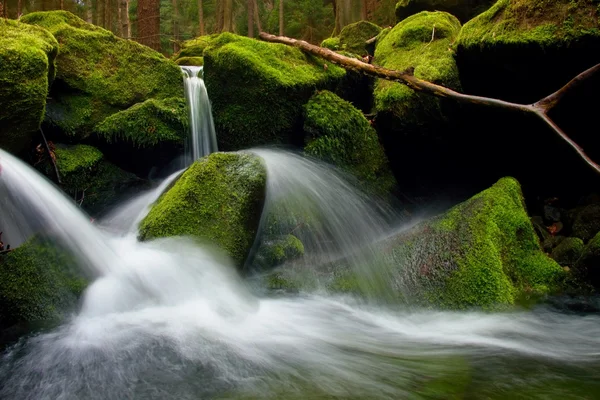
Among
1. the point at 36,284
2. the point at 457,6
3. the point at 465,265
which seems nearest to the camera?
the point at 36,284

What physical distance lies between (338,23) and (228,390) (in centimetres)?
1442

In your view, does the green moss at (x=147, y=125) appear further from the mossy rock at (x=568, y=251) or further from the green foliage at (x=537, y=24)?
the mossy rock at (x=568, y=251)

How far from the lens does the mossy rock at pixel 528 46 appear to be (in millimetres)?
4445

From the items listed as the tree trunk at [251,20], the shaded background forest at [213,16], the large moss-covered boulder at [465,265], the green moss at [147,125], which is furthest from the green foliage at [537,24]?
the tree trunk at [251,20]

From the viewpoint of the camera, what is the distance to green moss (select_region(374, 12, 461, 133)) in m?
6.44

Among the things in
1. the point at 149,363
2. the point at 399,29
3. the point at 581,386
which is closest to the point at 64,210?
the point at 149,363

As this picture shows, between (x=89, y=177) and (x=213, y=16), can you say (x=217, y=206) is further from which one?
(x=213, y=16)

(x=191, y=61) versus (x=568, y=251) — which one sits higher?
(x=191, y=61)

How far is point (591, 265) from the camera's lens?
4.54 meters

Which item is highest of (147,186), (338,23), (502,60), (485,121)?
(338,23)

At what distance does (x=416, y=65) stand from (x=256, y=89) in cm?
268

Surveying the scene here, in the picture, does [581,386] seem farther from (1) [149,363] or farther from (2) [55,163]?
(2) [55,163]

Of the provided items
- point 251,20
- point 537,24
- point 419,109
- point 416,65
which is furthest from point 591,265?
point 251,20

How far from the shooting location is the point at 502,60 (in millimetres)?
5199
